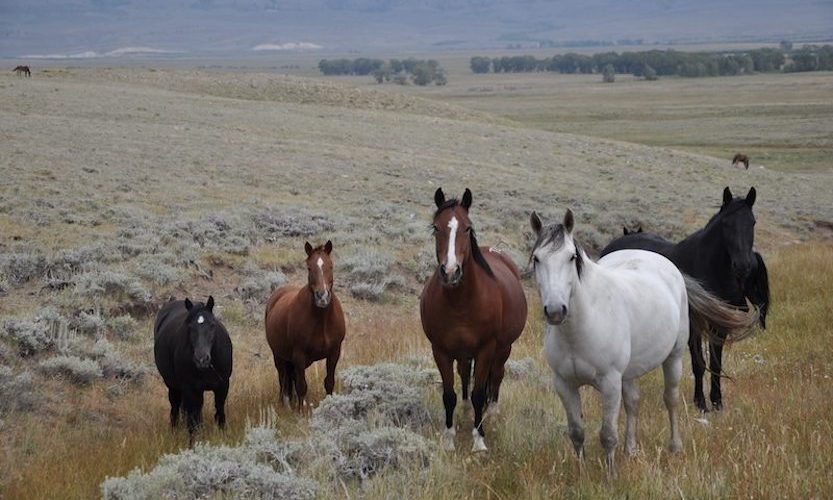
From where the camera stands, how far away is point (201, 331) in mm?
8859

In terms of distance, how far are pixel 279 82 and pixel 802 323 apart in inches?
1723

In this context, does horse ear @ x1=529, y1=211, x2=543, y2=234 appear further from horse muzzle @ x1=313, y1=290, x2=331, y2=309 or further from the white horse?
horse muzzle @ x1=313, y1=290, x2=331, y2=309

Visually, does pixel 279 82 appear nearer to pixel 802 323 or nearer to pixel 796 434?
pixel 802 323

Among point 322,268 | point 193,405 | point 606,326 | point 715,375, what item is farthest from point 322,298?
point 715,375

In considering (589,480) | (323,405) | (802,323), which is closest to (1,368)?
(323,405)

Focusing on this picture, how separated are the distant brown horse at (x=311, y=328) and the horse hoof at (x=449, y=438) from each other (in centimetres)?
198

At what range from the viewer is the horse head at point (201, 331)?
28.4ft

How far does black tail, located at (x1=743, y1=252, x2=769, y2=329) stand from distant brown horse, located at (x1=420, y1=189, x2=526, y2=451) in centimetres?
348

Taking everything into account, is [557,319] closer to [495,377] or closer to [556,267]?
[556,267]

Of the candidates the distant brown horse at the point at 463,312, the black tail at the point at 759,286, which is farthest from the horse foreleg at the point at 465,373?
the black tail at the point at 759,286

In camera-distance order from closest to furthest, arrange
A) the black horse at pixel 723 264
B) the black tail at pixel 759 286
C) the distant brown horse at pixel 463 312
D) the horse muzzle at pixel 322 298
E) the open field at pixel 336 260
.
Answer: the open field at pixel 336 260 < the distant brown horse at pixel 463 312 < the black horse at pixel 723 264 < the horse muzzle at pixel 322 298 < the black tail at pixel 759 286

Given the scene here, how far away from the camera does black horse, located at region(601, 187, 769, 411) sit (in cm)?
920

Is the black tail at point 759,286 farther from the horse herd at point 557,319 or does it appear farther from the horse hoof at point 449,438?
the horse hoof at point 449,438

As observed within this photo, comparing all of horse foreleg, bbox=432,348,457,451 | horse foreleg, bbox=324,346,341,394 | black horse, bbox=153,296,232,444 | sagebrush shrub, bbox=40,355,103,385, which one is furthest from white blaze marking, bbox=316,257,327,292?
sagebrush shrub, bbox=40,355,103,385
